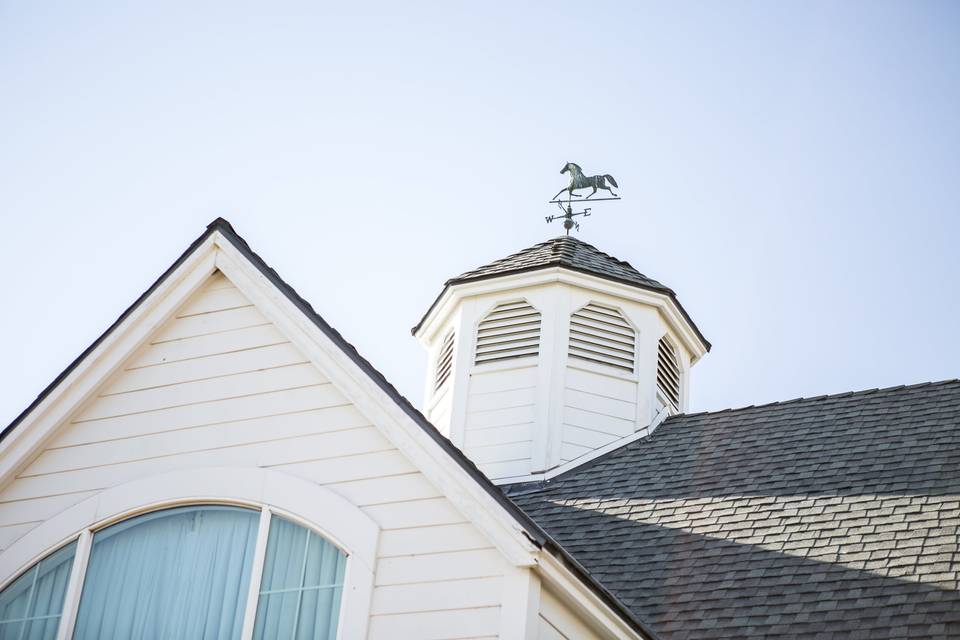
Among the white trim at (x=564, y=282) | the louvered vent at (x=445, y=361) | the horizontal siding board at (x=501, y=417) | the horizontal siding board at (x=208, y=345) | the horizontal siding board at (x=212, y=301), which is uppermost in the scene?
the white trim at (x=564, y=282)

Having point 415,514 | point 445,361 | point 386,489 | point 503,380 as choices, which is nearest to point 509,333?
point 503,380

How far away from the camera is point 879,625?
912 centimetres

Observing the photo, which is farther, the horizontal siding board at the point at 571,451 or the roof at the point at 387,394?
the horizontal siding board at the point at 571,451

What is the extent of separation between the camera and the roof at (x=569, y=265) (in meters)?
16.4

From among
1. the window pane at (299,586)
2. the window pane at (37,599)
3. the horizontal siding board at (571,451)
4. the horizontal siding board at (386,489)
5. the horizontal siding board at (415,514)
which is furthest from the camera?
the horizontal siding board at (571,451)

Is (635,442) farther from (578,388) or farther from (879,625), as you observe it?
(879,625)

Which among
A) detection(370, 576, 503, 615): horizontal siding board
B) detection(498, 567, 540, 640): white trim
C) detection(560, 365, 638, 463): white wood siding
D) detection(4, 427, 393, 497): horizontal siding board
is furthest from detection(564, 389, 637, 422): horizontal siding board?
detection(498, 567, 540, 640): white trim

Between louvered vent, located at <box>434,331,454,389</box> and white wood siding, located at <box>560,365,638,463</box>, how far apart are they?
62.3 inches

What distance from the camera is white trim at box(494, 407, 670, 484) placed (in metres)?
14.9

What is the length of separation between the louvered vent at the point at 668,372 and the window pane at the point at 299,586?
819cm

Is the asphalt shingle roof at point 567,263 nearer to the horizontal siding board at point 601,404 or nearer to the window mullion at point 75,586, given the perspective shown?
the horizontal siding board at point 601,404

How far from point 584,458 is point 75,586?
706cm

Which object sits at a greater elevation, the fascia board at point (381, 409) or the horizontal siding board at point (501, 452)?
the horizontal siding board at point (501, 452)

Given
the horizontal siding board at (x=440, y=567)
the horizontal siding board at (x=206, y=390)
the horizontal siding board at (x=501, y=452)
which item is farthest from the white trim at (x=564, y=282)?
the horizontal siding board at (x=440, y=567)
